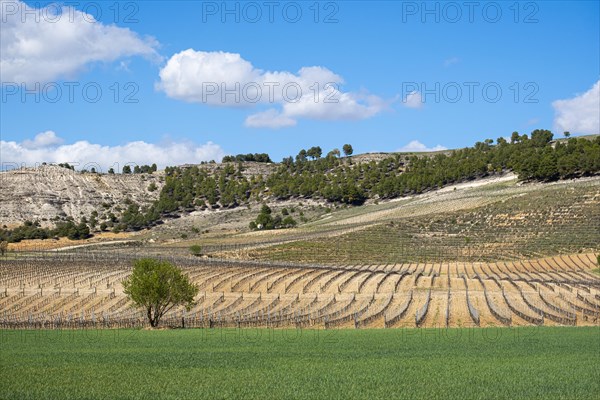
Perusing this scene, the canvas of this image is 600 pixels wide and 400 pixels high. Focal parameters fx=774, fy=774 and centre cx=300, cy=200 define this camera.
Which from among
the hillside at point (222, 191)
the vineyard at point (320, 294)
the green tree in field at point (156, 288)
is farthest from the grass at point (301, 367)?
the hillside at point (222, 191)

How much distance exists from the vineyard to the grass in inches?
389

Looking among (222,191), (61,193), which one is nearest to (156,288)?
(61,193)

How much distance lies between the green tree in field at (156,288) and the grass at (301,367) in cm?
767

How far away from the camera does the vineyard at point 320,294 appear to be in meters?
43.7

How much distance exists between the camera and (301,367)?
21.8 metres

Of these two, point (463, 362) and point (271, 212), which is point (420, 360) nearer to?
point (463, 362)

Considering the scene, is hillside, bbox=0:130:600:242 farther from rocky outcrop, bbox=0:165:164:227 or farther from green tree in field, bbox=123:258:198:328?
green tree in field, bbox=123:258:198:328

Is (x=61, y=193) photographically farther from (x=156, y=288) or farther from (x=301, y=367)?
(x=301, y=367)

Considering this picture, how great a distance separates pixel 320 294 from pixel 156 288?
20268mm

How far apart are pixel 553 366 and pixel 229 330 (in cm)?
1918

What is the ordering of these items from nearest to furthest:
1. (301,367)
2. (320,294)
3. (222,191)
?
1. (301,367)
2. (320,294)
3. (222,191)

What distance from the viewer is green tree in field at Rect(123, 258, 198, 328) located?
41469 mm

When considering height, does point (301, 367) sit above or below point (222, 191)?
below

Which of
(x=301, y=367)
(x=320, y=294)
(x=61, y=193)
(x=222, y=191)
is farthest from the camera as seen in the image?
(x=222, y=191)
